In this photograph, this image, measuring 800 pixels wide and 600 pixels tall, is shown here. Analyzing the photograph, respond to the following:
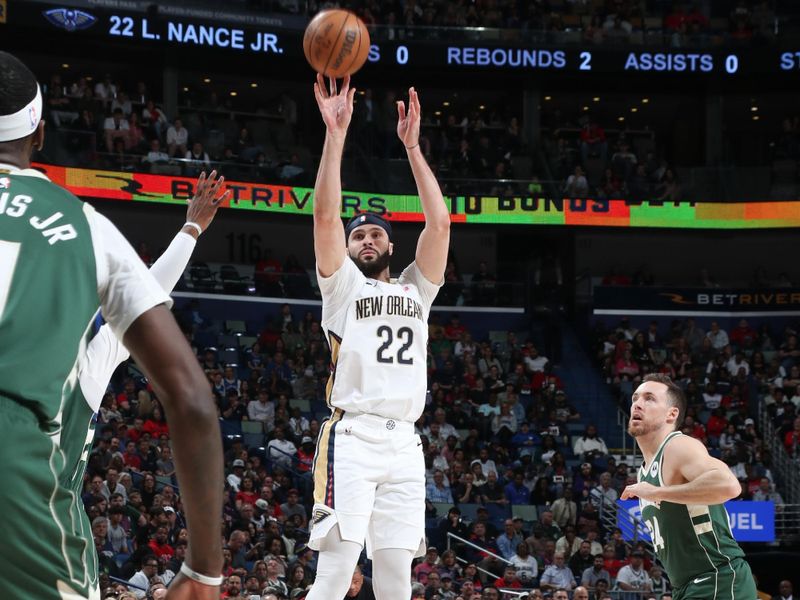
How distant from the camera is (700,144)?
1266 inches

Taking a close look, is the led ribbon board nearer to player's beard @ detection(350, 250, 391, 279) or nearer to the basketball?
the basketball

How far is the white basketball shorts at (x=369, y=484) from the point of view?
6.10 metres

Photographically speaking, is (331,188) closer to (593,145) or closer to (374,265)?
(374,265)

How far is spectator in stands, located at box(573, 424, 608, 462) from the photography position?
21.2m

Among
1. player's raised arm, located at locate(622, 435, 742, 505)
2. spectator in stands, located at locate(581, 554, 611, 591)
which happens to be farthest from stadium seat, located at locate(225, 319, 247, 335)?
player's raised arm, located at locate(622, 435, 742, 505)

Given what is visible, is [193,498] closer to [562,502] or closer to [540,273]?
[562,502]

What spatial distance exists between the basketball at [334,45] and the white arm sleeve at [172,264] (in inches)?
144

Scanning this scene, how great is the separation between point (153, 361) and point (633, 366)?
2345 cm

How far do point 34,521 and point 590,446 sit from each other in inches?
781

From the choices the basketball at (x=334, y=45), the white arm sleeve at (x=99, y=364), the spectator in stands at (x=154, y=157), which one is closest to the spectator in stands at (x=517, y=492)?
the spectator in stands at (x=154, y=157)

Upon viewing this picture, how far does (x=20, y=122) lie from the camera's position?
97.4 inches

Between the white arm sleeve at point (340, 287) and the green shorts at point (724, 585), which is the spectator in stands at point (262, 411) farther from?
the green shorts at point (724, 585)

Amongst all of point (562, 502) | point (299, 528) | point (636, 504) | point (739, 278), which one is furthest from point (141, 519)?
point (739, 278)

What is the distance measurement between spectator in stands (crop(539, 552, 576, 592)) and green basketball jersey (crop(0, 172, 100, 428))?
14.6 meters
